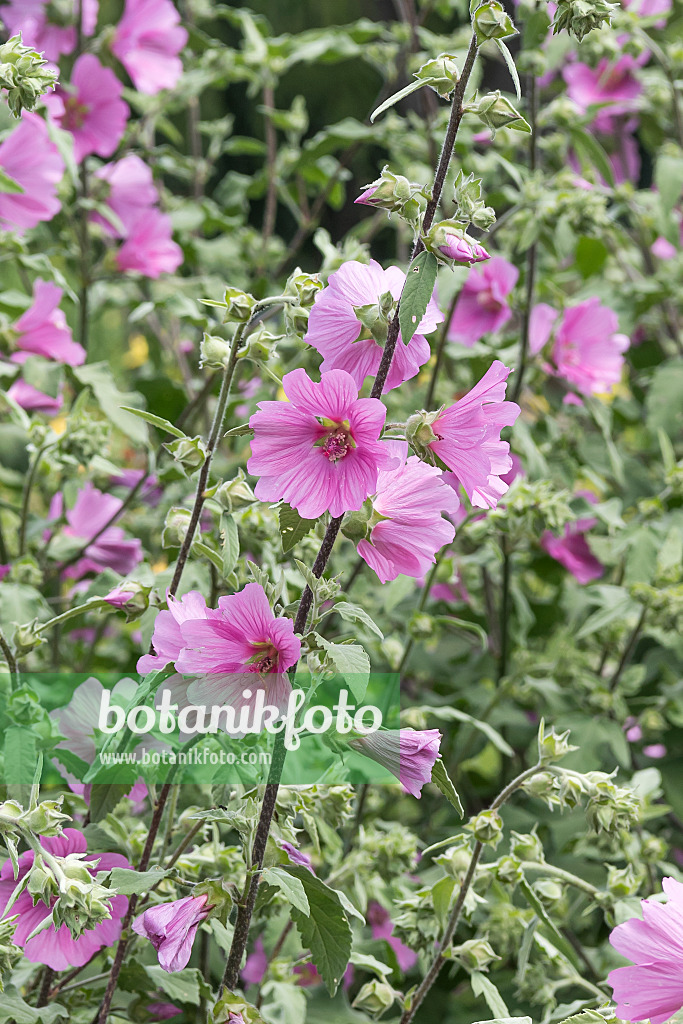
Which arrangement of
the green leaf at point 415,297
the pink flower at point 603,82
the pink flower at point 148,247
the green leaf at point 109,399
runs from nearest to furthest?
the green leaf at point 415,297
the green leaf at point 109,399
the pink flower at point 148,247
the pink flower at point 603,82

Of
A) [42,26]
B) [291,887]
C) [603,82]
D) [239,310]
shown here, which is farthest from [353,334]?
[603,82]

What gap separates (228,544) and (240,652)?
6cm

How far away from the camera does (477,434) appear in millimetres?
543

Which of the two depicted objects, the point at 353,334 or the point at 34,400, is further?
the point at 34,400

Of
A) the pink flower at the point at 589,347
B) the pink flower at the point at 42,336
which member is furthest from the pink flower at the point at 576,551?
the pink flower at the point at 42,336

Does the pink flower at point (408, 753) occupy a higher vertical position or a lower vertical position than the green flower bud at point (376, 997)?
higher

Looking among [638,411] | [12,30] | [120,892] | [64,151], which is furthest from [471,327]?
[120,892]

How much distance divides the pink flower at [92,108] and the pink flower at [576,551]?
704mm

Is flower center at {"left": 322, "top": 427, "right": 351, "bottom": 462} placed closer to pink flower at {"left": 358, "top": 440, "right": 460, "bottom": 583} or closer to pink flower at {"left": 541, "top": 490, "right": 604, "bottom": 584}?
pink flower at {"left": 358, "top": 440, "right": 460, "bottom": 583}

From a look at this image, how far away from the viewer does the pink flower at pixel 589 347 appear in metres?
1.18

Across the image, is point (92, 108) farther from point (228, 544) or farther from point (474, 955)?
point (474, 955)

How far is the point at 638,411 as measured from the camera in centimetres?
145

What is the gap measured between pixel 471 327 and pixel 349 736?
0.77 m

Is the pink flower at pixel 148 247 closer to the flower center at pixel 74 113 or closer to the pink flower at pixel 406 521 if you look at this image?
the flower center at pixel 74 113
